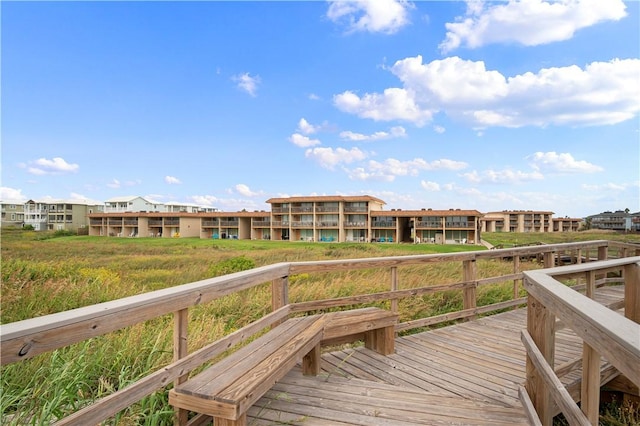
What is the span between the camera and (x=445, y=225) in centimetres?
4631

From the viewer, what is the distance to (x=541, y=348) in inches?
94.2

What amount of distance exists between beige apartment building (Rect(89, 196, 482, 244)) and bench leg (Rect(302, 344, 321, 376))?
45.5 meters

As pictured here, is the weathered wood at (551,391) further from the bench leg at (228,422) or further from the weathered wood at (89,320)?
the weathered wood at (89,320)

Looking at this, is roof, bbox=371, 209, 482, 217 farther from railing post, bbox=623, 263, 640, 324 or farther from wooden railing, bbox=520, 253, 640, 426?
wooden railing, bbox=520, 253, 640, 426

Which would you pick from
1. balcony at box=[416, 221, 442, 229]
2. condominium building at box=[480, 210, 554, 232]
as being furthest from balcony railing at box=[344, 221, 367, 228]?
condominium building at box=[480, 210, 554, 232]

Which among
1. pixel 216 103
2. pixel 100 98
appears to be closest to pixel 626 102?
pixel 216 103

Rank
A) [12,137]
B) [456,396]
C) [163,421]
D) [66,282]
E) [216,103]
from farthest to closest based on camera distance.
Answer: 1. [216,103]
2. [12,137]
3. [66,282]
4. [456,396]
5. [163,421]

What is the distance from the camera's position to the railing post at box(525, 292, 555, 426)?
234 centimetres

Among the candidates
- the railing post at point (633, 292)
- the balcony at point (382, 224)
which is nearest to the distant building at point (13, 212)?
the balcony at point (382, 224)

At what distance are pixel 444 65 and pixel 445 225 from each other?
3089cm

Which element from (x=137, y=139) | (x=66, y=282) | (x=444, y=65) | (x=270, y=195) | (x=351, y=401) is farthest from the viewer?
(x=270, y=195)

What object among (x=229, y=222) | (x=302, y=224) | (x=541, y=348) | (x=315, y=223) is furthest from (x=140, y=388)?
(x=229, y=222)

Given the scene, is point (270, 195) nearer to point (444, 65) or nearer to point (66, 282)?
point (444, 65)

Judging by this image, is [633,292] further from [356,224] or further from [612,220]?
[612,220]
